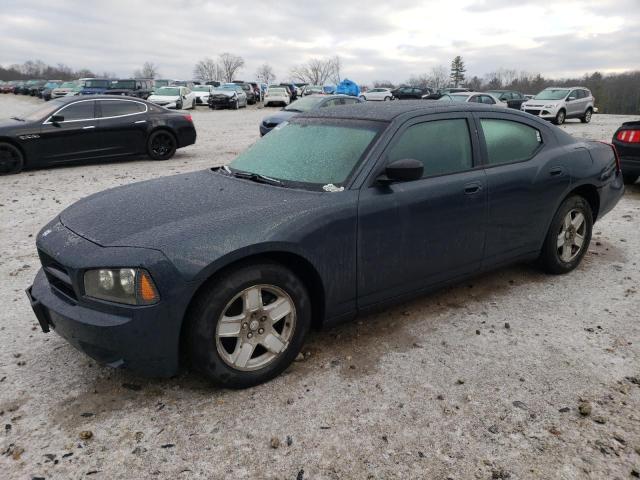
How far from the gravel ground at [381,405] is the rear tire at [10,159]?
690cm

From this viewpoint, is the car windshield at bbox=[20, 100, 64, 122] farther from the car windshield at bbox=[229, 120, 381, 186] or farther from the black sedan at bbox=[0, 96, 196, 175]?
the car windshield at bbox=[229, 120, 381, 186]

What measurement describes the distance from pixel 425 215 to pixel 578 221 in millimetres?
2115

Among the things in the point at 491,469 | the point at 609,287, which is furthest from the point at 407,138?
the point at 609,287

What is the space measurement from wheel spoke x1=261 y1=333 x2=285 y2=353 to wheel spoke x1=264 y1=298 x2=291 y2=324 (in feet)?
0.32

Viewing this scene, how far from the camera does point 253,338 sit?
2.84 metres

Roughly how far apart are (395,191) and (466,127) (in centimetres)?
100

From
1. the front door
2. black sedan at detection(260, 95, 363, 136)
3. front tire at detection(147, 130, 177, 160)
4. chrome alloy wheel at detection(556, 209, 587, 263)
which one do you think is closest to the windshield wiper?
the front door

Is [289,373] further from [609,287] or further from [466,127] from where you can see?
[609,287]

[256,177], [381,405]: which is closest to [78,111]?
[256,177]

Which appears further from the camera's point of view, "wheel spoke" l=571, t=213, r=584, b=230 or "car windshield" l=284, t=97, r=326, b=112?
"car windshield" l=284, t=97, r=326, b=112

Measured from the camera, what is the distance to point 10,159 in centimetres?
968

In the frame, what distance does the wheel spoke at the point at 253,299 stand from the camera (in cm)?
276

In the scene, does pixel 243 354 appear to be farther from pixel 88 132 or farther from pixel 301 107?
pixel 301 107

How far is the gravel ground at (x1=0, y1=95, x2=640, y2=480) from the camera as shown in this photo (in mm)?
2316
